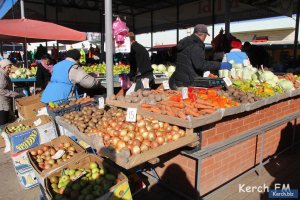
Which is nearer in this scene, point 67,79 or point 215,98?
point 215,98

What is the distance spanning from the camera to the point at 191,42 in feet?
13.1

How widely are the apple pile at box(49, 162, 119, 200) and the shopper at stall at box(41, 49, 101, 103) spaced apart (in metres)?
2.06

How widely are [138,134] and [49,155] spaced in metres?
1.22

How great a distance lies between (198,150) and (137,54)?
102 inches

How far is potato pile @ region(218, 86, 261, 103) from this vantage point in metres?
3.69

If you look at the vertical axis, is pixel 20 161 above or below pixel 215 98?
below

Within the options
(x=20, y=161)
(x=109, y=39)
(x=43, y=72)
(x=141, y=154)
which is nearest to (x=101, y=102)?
(x=109, y=39)

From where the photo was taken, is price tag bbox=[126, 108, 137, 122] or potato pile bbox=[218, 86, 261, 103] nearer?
price tag bbox=[126, 108, 137, 122]

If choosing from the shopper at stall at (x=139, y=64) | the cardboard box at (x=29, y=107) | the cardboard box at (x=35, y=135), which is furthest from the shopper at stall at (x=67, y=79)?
the shopper at stall at (x=139, y=64)

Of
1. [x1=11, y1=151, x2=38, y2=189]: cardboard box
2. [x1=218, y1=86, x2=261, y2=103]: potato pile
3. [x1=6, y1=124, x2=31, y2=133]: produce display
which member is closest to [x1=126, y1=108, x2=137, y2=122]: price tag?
[x1=218, y1=86, x2=261, y2=103]: potato pile

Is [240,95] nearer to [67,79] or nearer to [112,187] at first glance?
[112,187]

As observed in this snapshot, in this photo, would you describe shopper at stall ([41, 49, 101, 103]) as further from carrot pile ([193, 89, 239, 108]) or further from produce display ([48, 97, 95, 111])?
carrot pile ([193, 89, 239, 108])

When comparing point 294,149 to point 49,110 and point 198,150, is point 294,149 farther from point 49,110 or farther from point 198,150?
point 49,110

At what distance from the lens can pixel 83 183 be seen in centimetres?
270
